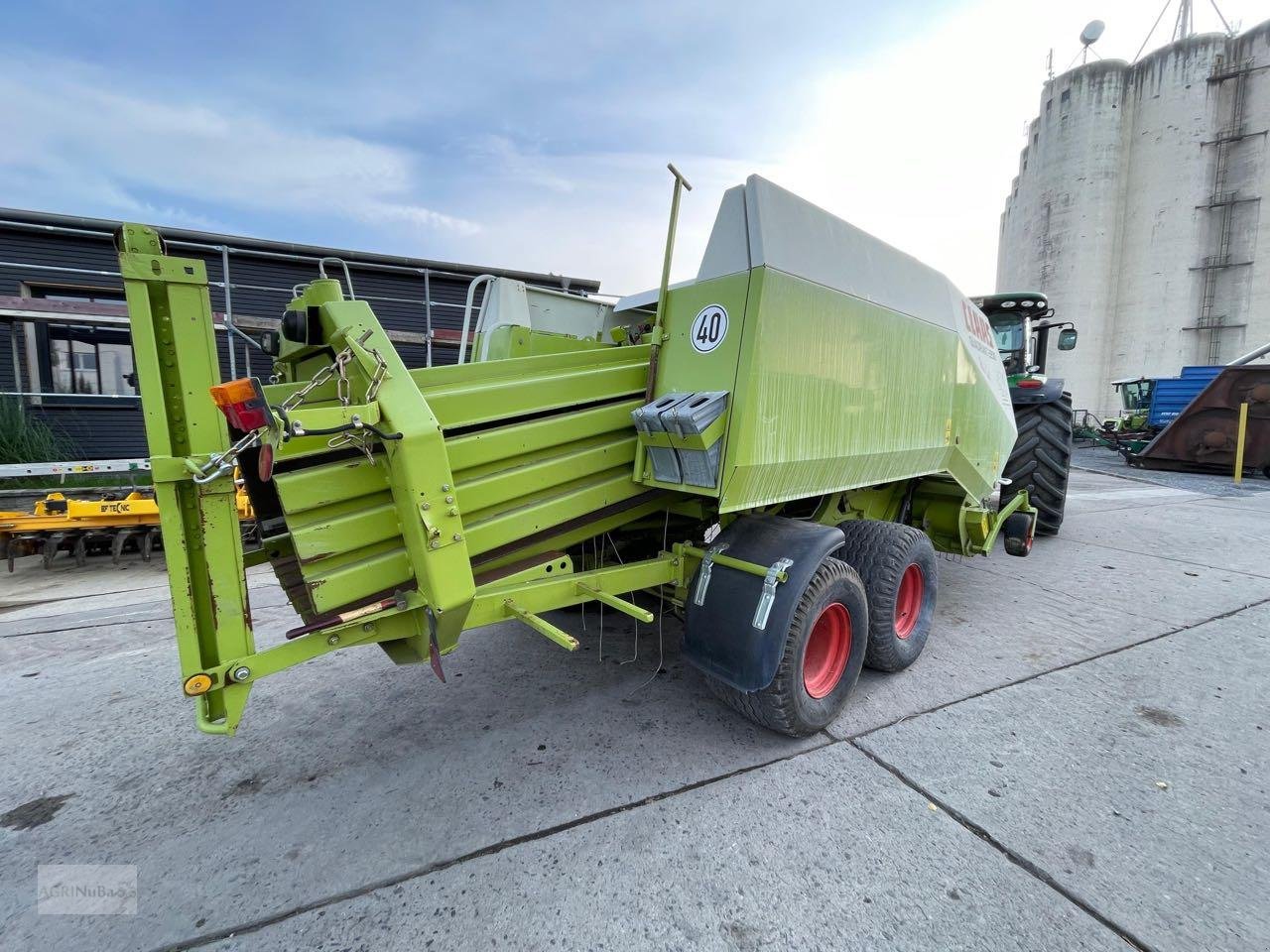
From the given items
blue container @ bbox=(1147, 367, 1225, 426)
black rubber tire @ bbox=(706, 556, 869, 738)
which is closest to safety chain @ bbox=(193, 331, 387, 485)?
black rubber tire @ bbox=(706, 556, 869, 738)

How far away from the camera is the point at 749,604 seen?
2438 mm

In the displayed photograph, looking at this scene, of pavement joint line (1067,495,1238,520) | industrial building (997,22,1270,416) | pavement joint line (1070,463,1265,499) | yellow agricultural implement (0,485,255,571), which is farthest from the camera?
industrial building (997,22,1270,416)

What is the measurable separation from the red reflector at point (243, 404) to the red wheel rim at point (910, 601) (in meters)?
3.32

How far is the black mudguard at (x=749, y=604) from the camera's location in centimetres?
236

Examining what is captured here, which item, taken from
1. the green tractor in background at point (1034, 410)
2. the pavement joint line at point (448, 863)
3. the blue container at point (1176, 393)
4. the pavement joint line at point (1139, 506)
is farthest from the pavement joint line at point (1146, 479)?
the pavement joint line at point (448, 863)

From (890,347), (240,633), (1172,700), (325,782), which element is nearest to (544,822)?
(325,782)

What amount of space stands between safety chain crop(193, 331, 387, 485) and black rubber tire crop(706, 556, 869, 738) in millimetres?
1744

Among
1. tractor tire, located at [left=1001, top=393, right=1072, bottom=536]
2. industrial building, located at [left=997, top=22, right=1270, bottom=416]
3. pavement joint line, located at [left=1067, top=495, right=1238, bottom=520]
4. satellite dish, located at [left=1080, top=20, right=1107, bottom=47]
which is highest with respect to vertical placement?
satellite dish, located at [left=1080, top=20, right=1107, bottom=47]

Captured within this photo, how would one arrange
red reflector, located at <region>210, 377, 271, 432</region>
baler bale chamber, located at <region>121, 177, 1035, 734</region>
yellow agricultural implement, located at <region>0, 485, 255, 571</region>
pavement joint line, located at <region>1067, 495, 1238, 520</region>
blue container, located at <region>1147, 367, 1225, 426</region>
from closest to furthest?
red reflector, located at <region>210, 377, 271, 432</region> → baler bale chamber, located at <region>121, 177, 1035, 734</region> → yellow agricultural implement, located at <region>0, 485, 255, 571</region> → pavement joint line, located at <region>1067, 495, 1238, 520</region> → blue container, located at <region>1147, 367, 1225, 426</region>

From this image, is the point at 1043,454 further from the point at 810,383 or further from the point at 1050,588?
the point at 810,383

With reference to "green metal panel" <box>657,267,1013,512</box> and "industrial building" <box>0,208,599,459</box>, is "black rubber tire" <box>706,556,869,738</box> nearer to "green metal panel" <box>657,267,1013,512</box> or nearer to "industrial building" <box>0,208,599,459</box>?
"green metal panel" <box>657,267,1013,512</box>

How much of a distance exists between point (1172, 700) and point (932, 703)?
1.27 m

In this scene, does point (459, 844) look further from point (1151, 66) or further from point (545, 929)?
point (1151, 66)

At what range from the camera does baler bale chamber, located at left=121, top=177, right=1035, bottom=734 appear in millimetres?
1782
